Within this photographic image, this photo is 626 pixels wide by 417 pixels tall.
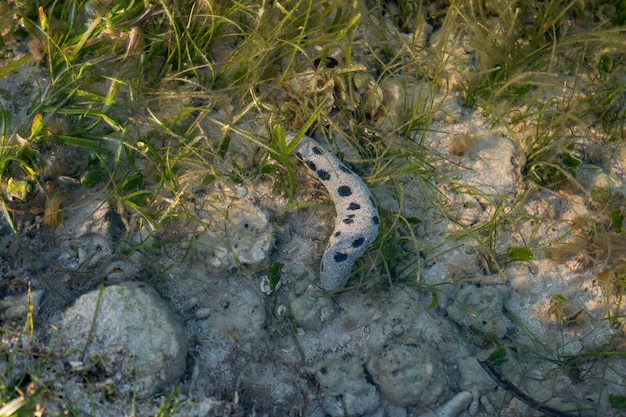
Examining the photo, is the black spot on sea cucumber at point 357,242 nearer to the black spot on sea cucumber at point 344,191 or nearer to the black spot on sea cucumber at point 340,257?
the black spot on sea cucumber at point 340,257

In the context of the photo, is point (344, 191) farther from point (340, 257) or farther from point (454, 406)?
point (454, 406)

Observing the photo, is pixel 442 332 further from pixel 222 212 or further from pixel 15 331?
pixel 15 331

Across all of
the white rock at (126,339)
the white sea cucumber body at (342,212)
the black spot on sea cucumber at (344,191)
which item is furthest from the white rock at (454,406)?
the white rock at (126,339)

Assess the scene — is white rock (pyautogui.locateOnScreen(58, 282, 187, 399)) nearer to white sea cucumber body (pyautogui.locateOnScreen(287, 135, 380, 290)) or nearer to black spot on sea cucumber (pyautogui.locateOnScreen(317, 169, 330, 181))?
white sea cucumber body (pyautogui.locateOnScreen(287, 135, 380, 290))

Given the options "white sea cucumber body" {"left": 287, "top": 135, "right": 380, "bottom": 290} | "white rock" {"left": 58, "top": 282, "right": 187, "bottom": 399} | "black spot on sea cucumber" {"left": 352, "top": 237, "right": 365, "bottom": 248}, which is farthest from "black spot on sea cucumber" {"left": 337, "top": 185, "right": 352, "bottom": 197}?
"white rock" {"left": 58, "top": 282, "right": 187, "bottom": 399}

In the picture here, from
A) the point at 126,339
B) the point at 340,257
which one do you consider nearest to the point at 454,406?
the point at 340,257

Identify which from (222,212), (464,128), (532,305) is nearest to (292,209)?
(222,212)

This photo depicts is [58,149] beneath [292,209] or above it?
above
